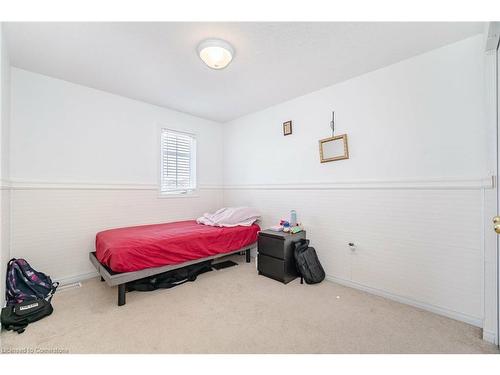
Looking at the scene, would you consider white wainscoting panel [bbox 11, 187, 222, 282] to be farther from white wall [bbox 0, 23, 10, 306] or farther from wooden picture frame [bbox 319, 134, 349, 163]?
wooden picture frame [bbox 319, 134, 349, 163]

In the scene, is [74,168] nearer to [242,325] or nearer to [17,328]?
[17,328]

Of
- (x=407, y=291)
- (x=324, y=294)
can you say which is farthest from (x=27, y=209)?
(x=407, y=291)

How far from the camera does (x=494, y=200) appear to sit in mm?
1609

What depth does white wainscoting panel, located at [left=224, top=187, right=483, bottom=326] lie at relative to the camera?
1815mm

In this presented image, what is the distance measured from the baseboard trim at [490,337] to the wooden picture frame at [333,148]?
181 cm

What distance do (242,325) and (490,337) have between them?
1.80 m

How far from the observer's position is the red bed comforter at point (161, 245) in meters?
2.08

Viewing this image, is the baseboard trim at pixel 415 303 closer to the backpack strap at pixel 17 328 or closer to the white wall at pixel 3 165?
the backpack strap at pixel 17 328

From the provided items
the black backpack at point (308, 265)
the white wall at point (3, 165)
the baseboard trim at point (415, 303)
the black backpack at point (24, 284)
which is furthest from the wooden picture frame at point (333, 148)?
the black backpack at point (24, 284)

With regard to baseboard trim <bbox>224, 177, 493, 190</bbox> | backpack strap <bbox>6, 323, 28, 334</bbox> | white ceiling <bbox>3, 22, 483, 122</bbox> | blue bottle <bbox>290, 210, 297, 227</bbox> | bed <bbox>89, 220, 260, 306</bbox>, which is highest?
white ceiling <bbox>3, 22, 483, 122</bbox>

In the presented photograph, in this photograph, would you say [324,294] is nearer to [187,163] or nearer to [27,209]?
[187,163]

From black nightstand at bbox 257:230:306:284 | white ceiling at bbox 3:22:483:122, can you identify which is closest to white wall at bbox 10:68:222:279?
white ceiling at bbox 3:22:483:122

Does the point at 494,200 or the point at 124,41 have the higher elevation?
the point at 124,41

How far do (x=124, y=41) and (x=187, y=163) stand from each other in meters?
2.13
